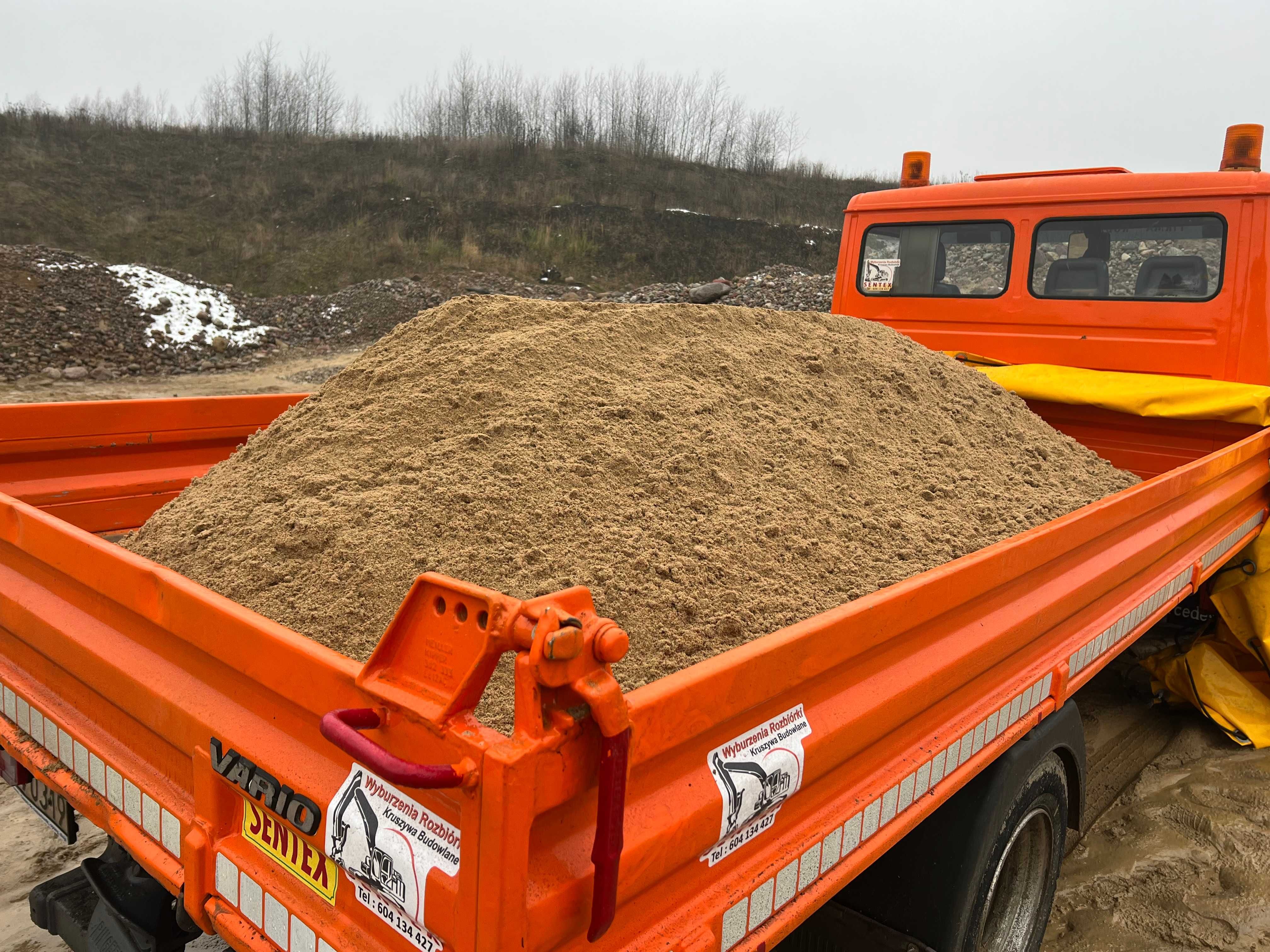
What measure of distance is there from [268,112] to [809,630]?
37.9m

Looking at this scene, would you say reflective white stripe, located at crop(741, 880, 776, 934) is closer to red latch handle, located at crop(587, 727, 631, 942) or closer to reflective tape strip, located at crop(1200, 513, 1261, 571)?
red latch handle, located at crop(587, 727, 631, 942)

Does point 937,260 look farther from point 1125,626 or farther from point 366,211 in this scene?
point 366,211

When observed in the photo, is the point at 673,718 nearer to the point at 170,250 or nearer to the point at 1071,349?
the point at 1071,349

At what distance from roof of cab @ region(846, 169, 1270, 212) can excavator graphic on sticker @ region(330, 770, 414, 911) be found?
4238 millimetres

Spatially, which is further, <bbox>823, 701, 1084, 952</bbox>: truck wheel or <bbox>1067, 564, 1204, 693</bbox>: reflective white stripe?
<bbox>1067, 564, 1204, 693</bbox>: reflective white stripe

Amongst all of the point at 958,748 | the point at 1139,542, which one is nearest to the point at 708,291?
the point at 1139,542

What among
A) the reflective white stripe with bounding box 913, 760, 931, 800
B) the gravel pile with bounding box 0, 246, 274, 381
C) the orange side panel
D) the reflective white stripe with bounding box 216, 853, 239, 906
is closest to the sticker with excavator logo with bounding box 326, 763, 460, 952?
the reflective white stripe with bounding box 216, 853, 239, 906

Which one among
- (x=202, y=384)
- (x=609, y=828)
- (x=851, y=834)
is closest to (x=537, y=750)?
(x=609, y=828)

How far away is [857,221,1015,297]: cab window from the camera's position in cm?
453

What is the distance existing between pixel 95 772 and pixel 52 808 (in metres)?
0.40

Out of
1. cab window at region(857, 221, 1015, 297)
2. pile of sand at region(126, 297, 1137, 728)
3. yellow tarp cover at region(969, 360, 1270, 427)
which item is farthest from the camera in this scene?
cab window at region(857, 221, 1015, 297)

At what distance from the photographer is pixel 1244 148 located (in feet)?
13.6

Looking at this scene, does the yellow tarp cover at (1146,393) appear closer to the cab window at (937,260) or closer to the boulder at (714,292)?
the cab window at (937,260)

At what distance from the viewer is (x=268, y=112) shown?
33.8m
